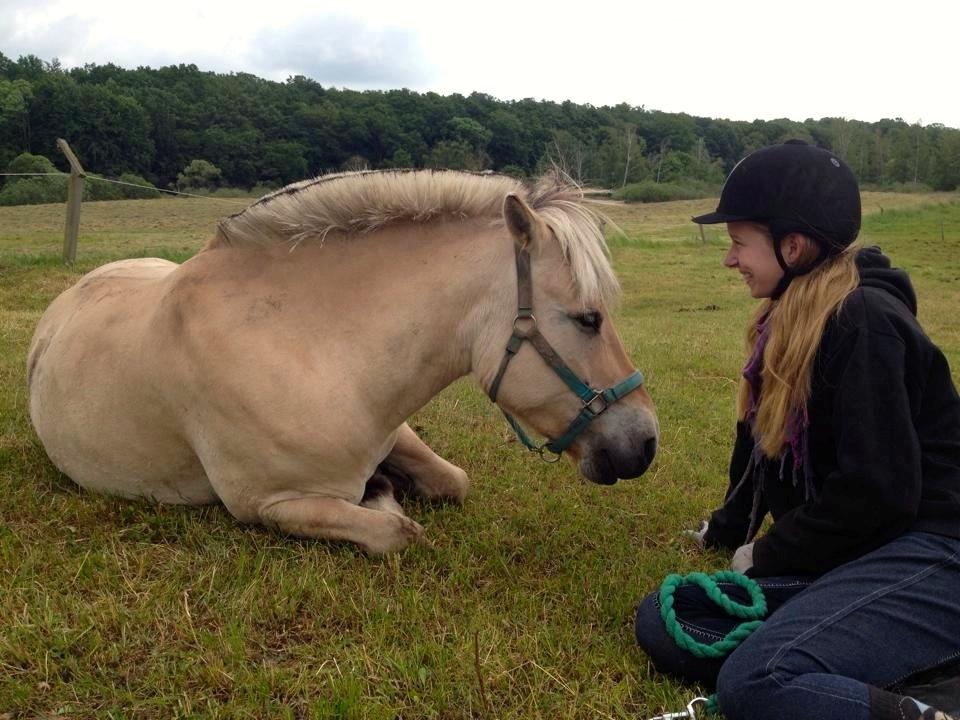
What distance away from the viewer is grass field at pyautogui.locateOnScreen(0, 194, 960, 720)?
7.45 ft

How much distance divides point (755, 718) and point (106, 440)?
10.1 ft

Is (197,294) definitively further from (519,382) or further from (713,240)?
(713,240)

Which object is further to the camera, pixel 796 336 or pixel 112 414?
pixel 112 414

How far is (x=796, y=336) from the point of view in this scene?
2.62 m

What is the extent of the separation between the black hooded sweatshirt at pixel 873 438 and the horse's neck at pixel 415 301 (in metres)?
1.25

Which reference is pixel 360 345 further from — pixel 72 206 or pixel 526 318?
pixel 72 206

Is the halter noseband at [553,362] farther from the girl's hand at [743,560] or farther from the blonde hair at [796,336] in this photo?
the girl's hand at [743,560]

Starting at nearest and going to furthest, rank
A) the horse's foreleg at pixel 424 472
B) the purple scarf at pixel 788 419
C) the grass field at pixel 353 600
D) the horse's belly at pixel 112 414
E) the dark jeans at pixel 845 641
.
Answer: the dark jeans at pixel 845 641, the grass field at pixel 353 600, the purple scarf at pixel 788 419, the horse's belly at pixel 112 414, the horse's foreleg at pixel 424 472

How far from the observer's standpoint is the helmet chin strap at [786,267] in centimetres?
272

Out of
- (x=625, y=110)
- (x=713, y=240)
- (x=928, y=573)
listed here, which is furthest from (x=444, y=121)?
(x=928, y=573)

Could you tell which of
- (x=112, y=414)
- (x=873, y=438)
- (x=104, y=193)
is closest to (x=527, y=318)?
(x=873, y=438)

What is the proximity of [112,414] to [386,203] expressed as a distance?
1703 millimetres

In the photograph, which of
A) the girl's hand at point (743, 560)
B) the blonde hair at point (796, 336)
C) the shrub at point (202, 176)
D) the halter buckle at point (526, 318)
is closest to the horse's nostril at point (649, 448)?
the blonde hair at point (796, 336)

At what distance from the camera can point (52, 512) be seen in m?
3.45
